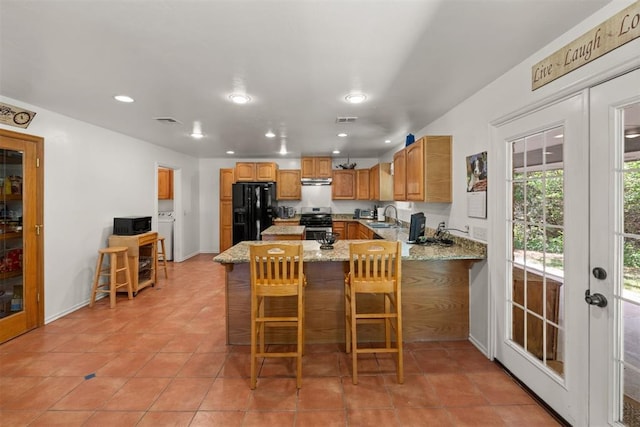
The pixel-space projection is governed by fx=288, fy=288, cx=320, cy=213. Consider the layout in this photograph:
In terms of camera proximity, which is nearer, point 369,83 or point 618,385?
point 618,385

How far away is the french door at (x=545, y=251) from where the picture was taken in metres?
1.65

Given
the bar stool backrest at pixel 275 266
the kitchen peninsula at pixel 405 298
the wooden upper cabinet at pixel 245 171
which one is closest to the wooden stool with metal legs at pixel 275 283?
the bar stool backrest at pixel 275 266

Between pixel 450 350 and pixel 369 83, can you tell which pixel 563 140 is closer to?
pixel 369 83

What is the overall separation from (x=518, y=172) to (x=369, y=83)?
53.7 inches

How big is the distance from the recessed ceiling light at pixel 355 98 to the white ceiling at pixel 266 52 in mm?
79

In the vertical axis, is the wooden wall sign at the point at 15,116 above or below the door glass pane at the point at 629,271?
above

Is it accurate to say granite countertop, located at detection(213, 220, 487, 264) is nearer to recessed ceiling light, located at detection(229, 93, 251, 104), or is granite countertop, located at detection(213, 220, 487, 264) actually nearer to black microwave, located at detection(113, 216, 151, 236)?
recessed ceiling light, located at detection(229, 93, 251, 104)

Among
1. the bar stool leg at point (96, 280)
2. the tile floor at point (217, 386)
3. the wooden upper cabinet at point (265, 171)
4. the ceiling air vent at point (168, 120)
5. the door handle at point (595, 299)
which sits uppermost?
the ceiling air vent at point (168, 120)

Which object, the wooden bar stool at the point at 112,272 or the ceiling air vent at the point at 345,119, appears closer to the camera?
the ceiling air vent at the point at 345,119

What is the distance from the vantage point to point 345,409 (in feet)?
6.13

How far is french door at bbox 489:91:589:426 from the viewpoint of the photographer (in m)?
1.65

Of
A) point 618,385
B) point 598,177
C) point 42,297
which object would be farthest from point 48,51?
point 618,385

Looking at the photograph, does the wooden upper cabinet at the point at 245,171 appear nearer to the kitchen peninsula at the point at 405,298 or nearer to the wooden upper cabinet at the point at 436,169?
the kitchen peninsula at the point at 405,298

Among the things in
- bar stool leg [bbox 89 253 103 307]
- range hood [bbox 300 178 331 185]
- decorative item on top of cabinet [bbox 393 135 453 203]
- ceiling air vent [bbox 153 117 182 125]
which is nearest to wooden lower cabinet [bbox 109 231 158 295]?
bar stool leg [bbox 89 253 103 307]
